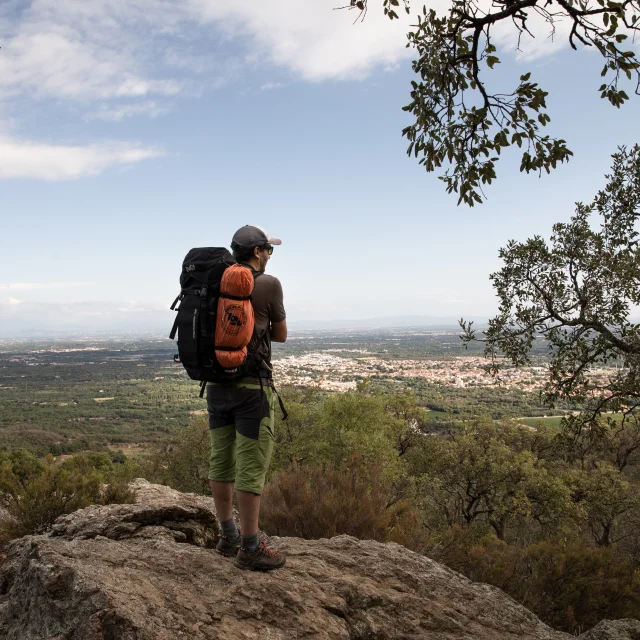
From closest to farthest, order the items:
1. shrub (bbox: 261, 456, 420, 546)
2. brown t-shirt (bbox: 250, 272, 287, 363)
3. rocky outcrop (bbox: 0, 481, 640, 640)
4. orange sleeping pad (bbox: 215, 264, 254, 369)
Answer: rocky outcrop (bbox: 0, 481, 640, 640)
orange sleeping pad (bbox: 215, 264, 254, 369)
brown t-shirt (bbox: 250, 272, 287, 363)
shrub (bbox: 261, 456, 420, 546)

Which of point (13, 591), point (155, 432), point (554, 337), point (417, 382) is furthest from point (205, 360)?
point (417, 382)

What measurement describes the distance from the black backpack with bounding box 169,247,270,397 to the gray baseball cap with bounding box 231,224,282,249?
211mm

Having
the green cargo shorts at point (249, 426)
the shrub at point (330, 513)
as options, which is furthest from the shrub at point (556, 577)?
the green cargo shorts at point (249, 426)

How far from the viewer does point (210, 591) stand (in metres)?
2.91

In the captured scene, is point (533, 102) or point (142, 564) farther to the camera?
point (533, 102)

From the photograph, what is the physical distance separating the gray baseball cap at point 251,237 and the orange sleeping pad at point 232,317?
0.40 m

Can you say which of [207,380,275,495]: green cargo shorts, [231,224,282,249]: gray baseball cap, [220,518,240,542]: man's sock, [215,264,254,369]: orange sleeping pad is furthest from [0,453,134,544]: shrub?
[231,224,282,249]: gray baseball cap

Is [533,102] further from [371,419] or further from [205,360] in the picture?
[371,419]

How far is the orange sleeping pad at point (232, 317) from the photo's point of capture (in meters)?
3.09

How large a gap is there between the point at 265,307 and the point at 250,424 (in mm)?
894

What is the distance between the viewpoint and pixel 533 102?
12.4 ft

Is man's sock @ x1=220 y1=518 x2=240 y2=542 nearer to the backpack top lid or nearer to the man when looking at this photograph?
the man

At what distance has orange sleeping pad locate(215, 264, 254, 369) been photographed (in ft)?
10.1

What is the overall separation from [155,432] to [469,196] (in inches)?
2558
